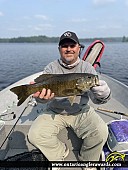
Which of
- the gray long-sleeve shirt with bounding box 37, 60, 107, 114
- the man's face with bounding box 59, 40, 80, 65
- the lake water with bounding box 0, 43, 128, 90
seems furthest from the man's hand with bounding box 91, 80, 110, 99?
the lake water with bounding box 0, 43, 128, 90

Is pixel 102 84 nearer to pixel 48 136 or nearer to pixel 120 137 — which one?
pixel 120 137

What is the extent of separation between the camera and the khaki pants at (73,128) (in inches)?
127

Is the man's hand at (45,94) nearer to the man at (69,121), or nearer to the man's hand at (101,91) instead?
the man at (69,121)

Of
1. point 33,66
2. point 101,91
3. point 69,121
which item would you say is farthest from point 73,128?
point 33,66

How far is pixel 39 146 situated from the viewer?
126 inches

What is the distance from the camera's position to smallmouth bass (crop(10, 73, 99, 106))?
2889mm

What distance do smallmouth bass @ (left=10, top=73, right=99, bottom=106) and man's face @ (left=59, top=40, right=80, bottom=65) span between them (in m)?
0.58

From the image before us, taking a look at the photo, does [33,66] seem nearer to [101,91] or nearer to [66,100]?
[66,100]

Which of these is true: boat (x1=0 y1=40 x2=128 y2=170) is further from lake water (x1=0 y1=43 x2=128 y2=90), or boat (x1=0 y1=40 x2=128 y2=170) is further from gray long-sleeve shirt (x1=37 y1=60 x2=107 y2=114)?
lake water (x1=0 y1=43 x2=128 y2=90)

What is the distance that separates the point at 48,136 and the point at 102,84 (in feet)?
3.72

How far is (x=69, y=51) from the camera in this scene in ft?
11.5

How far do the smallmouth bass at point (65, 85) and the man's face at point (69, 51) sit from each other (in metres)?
0.58

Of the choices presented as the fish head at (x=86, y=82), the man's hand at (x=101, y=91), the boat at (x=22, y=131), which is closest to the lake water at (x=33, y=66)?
the boat at (x=22, y=131)

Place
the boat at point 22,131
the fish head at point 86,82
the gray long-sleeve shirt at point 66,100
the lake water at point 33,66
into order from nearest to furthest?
the fish head at point 86,82
the gray long-sleeve shirt at point 66,100
the boat at point 22,131
the lake water at point 33,66
